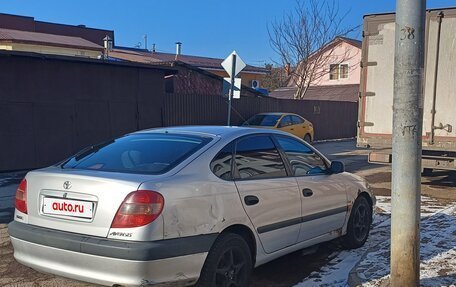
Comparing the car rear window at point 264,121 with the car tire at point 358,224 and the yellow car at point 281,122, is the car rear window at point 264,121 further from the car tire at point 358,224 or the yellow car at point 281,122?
the car tire at point 358,224

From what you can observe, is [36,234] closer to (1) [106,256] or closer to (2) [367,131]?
(1) [106,256]

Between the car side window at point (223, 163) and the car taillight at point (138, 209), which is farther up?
the car side window at point (223, 163)

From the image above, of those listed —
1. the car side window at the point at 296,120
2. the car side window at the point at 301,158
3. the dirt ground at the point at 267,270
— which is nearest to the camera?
the dirt ground at the point at 267,270

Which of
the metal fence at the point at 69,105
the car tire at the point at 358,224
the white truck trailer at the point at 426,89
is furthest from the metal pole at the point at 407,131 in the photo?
the metal fence at the point at 69,105

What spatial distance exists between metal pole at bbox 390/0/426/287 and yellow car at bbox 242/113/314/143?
1434 centimetres

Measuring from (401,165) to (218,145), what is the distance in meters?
1.51

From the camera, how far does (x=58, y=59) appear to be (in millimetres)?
13352

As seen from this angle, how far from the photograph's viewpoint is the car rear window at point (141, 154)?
13.3 feet

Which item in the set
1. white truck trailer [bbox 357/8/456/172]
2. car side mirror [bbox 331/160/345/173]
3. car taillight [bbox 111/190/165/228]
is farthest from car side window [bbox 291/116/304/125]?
car taillight [bbox 111/190/165/228]

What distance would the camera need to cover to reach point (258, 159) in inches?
186

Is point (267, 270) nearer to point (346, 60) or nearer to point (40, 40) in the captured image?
point (40, 40)

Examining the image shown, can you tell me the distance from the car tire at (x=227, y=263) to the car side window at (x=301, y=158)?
1.15m

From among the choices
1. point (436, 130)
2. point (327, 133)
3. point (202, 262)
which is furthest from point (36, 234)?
point (327, 133)

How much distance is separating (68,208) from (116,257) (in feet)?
1.93
